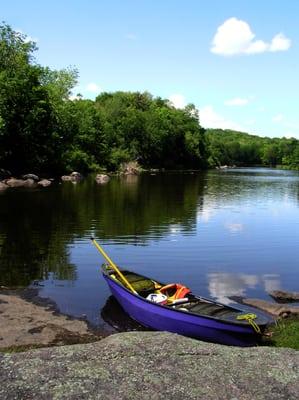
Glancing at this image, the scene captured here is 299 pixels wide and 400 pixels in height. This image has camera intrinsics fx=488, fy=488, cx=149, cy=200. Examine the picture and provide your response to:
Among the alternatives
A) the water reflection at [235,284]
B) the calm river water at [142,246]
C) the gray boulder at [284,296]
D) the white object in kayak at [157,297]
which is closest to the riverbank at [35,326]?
the calm river water at [142,246]

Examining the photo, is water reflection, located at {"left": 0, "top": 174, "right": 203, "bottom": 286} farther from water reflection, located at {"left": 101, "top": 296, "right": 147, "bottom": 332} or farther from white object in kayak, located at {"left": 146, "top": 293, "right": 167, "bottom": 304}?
white object in kayak, located at {"left": 146, "top": 293, "right": 167, "bottom": 304}

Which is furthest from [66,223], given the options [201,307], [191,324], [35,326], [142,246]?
[191,324]

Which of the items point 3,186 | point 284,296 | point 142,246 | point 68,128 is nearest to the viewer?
point 284,296

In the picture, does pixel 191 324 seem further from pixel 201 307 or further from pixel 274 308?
pixel 274 308

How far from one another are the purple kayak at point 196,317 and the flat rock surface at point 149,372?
293 centimetres

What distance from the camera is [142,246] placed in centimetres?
3017

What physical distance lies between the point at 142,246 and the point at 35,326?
47.5 ft

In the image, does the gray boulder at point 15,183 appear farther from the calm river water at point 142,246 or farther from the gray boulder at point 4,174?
the calm river water at point 142,246

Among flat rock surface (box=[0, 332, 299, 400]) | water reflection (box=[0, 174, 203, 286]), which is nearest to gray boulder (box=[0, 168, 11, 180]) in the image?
water reflection (box=[0, 174, 203, 286])

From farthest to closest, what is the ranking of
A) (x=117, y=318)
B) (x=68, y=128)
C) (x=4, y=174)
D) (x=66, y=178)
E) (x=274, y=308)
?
(x=68, y=128) → (x=66, y=178) → (x=4, y=174) → (x=274, y=308) → (x=117, y=318)

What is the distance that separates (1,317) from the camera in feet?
55.3

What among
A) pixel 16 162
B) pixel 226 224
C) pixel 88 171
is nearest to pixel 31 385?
pixel 226 224

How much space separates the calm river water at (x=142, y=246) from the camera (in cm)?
2173

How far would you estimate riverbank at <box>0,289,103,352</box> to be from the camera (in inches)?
582
